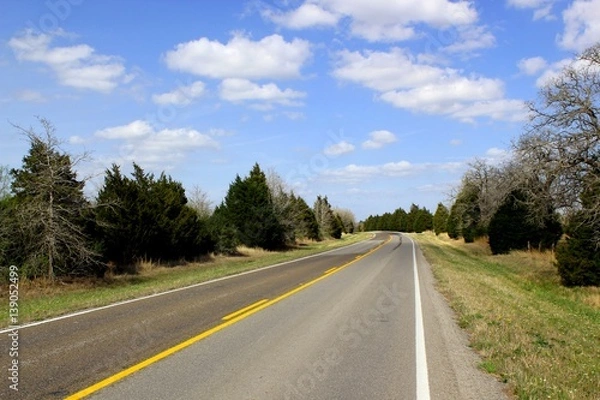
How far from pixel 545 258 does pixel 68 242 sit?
30.6m

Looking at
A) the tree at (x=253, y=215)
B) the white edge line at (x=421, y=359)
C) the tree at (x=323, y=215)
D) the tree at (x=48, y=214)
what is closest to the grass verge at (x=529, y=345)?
the white edge line at (x=421, y=359)

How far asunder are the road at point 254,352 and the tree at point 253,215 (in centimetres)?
3173

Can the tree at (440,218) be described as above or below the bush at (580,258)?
above

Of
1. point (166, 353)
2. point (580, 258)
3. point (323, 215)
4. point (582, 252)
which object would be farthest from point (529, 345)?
point (323, 215)

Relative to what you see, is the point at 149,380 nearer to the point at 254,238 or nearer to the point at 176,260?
the point at 176,260

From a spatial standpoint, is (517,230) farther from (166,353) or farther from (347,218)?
(347,218)

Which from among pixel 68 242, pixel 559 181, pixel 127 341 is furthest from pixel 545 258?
pixel 127 341

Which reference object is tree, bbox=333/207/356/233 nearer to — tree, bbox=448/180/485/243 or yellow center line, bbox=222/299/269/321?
tree, bbox=448/180/485/243

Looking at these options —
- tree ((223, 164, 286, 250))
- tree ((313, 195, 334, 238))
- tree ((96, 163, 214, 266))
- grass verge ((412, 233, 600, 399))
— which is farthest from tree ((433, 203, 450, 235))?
grass verge ((412, 233, 600, 399))

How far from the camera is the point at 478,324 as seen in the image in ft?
32.4

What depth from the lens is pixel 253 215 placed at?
45125 mm

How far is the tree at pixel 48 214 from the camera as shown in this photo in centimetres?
1802

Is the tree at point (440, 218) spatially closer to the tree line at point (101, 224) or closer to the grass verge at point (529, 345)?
the tree line at point (101, 224)

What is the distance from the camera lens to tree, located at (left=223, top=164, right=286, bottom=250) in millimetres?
44844
